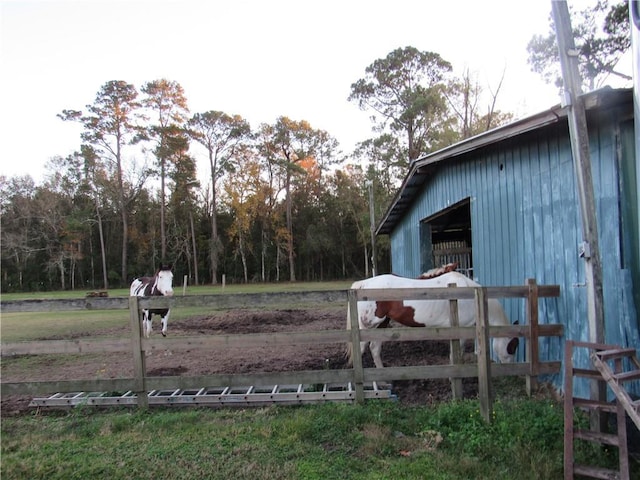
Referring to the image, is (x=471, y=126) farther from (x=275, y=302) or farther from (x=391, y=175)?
(x=275, y=302)

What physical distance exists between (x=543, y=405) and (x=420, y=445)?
1.50m

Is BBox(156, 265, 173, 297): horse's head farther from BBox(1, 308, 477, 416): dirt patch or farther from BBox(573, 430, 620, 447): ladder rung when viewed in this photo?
BBox(573, 430, 620, 447): ladder rung

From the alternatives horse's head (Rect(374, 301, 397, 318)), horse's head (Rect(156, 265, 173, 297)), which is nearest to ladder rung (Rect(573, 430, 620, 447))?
horse's head (Rect(374, 301, 397, 318))

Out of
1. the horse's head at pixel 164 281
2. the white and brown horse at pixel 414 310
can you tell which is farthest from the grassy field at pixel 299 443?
the horse's head at pixel 164 281

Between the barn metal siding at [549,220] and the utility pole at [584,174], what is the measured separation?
492mm

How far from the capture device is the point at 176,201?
44562 millimetres

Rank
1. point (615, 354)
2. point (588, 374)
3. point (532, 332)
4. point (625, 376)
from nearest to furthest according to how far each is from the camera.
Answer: point (625, 376), point (615, 354), point (588, 374), point (532, 332)

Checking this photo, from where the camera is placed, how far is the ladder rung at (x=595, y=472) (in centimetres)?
288

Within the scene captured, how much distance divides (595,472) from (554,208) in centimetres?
287

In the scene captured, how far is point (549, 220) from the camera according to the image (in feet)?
16.4

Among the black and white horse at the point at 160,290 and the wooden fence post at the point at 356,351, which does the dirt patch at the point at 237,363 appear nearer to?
the wooden fence post at the point at 356,351

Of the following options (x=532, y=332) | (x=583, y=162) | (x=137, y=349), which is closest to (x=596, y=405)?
(x=532, y=332)

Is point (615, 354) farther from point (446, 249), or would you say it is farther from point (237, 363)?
point (446, 249)

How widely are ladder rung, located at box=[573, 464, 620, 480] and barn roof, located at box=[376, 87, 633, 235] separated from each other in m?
2.78
